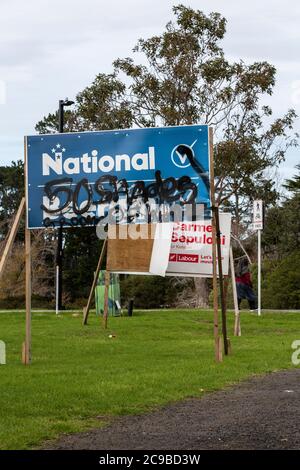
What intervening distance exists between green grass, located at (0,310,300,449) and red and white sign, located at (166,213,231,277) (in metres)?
1.31

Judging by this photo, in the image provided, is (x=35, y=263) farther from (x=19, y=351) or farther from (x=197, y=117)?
(x=19, y=351)

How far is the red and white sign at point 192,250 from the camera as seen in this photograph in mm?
21500

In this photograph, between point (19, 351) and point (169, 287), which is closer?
point (19, 351)

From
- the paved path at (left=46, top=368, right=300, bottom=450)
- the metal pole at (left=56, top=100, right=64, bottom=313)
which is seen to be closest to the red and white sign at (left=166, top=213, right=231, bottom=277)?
the metal pole at (left=56, top=100, right=64, bottom=313)

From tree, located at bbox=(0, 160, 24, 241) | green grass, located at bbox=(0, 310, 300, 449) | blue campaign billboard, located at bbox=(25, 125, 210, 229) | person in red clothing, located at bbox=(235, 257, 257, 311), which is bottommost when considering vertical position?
green grass, located at bbox=(0, 310, 300, 449)

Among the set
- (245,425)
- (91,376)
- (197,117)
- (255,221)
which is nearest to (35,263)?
(197,117)

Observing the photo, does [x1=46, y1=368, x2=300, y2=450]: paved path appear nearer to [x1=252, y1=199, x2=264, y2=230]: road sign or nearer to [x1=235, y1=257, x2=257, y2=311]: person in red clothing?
[x1=252, y1=199, x2=264, y2=230]: road sign

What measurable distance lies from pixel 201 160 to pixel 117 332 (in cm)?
663

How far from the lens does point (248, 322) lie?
23969 millimetres

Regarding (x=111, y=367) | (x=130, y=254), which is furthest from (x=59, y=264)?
(x=111, y=367)

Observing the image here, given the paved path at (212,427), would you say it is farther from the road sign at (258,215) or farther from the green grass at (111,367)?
the road sign at (258,215)

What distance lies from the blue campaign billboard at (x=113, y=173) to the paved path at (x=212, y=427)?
13.9ft

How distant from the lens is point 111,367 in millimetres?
13758

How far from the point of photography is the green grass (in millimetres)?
9719
